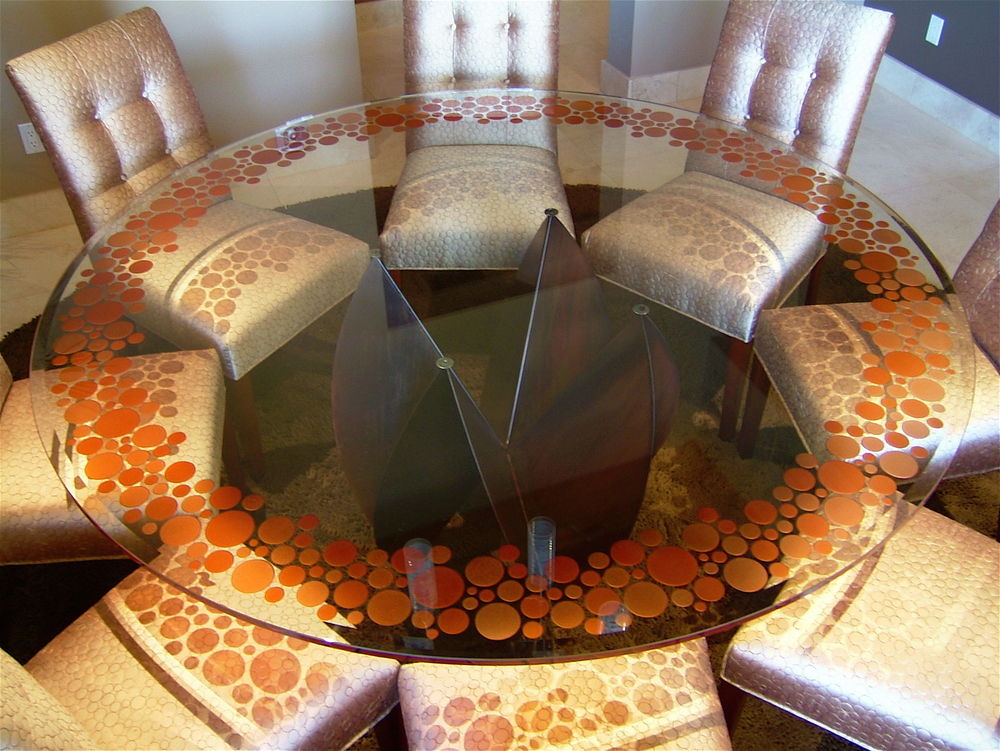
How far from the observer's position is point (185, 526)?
1.21m

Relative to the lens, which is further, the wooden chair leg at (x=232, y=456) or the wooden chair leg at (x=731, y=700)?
the wooden chair leg at (x=731, y=700)

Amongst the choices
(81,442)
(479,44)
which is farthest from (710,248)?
(81,442)

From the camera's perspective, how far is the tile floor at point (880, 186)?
2.75 meters

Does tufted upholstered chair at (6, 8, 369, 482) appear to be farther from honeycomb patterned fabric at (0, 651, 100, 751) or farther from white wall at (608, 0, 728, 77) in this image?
white wall at (608, 0, 728, 77)

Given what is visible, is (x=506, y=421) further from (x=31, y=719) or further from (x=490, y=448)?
(x=31, y=719)

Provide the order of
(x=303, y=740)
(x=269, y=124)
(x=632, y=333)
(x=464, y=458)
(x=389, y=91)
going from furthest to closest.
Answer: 1. (x=389, y=91)
2. (x=269, y=124)
3. (x=632, y=333)
4. (x=464, y=458)
5. (x=303, y=740)

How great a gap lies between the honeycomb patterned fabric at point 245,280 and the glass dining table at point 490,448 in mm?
13

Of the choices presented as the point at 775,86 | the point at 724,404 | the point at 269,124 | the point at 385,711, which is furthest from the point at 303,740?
the point at 269,124

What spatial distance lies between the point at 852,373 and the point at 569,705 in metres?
0.73

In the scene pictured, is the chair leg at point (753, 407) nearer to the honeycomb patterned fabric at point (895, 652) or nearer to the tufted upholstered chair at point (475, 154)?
the honeycomb patterned fabric at point (895, 652)

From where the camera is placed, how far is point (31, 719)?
0.98 m

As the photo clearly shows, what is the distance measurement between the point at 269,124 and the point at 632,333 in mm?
2056

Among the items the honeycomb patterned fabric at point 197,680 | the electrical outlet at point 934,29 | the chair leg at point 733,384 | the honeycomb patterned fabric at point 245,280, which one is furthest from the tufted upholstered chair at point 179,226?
the electrical outlet at point 934,29

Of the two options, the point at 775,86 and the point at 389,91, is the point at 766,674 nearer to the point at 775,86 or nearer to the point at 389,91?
the point at 775,86
